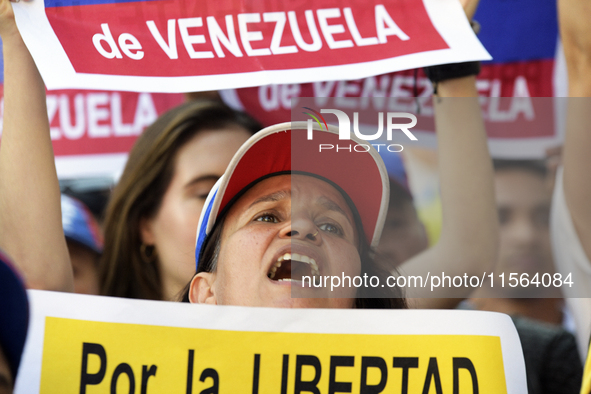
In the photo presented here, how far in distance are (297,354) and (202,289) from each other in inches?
10.2

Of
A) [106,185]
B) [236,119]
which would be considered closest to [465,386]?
[236,119]

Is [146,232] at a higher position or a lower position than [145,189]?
lower

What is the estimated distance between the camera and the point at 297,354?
120cm

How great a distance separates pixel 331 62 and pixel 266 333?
639 millimetres

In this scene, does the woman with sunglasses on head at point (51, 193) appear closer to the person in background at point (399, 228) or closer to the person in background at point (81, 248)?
the person in background at point (399, 228)

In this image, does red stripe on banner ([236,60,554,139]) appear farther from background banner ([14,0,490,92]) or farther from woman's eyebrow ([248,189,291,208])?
woman's eyebrow ([248,189,291,208])

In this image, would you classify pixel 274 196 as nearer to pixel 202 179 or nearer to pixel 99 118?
pixel 202 179

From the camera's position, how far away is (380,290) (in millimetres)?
1195

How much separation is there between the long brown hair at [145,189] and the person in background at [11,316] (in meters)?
0.97

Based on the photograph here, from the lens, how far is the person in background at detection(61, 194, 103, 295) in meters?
2.38

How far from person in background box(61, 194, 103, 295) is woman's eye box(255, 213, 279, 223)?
136 centimetres

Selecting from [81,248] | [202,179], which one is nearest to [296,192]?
[202,179]

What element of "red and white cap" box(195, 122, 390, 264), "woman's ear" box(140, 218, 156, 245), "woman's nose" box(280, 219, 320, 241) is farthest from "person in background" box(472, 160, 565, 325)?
"woman's ear" box(140, 218, 156, 245)

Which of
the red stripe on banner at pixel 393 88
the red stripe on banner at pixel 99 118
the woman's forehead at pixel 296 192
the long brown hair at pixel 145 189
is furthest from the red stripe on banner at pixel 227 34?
the red stripe on banner at pixel 99 118
